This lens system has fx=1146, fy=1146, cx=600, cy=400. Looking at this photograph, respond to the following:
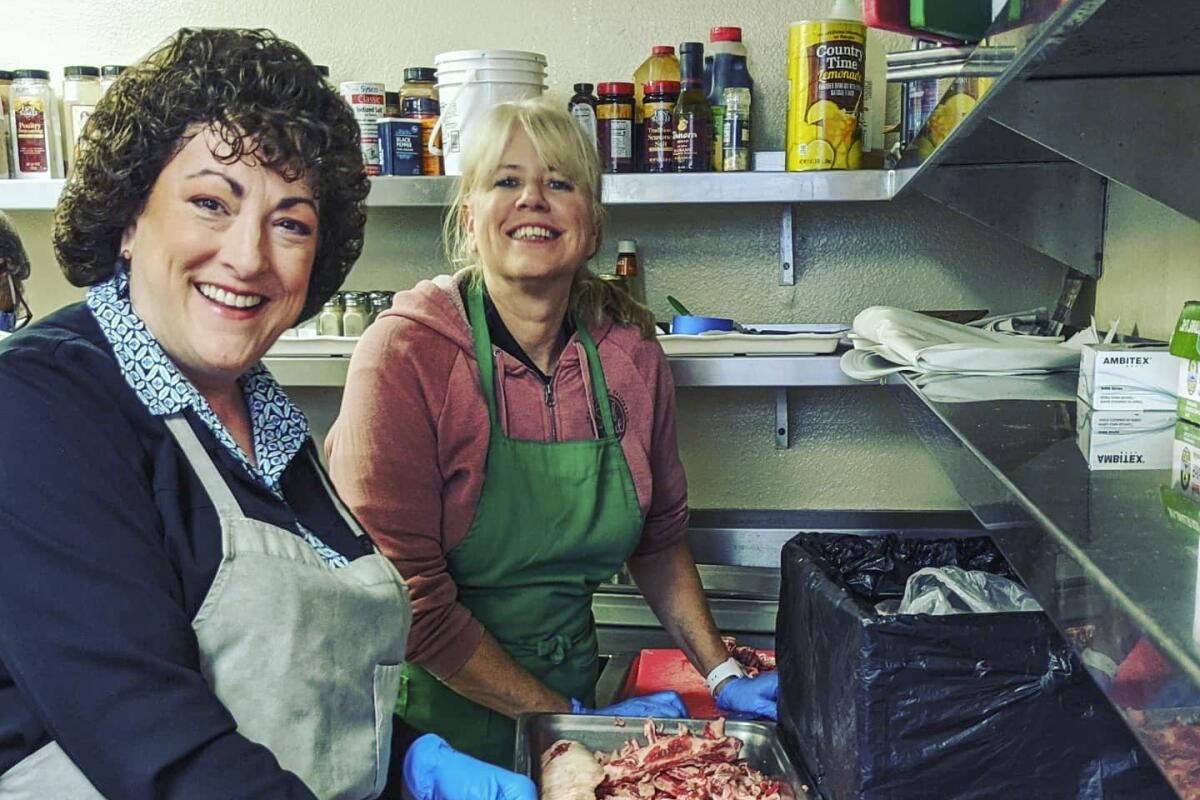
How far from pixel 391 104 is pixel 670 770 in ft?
5.40

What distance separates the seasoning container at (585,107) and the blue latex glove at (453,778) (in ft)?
4.52

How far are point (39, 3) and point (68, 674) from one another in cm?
262

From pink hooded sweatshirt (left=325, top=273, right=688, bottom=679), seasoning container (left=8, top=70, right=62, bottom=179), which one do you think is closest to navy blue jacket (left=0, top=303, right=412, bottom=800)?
pink hooded sweatshirt (left=325, top=273, right=688, bottom=679)

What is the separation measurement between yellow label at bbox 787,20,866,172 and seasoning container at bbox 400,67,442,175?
2.52 feet

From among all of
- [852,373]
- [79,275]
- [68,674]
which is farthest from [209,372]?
[852,373]

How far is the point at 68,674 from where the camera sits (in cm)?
90

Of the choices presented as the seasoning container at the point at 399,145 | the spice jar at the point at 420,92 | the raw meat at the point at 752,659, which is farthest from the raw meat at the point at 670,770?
the spice jar at the point at 420,92

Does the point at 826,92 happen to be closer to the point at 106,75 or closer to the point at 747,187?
the point at 747,187

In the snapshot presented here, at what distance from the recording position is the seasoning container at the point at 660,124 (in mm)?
2395

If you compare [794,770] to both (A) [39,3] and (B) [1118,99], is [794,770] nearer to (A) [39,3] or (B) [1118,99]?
(B) [1118,99]

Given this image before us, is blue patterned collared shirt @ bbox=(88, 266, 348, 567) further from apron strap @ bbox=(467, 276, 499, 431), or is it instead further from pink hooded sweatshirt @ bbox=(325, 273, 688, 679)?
apron strap @ bbox=(467, 276, 499, 431)

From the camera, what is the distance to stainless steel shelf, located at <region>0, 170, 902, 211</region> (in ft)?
7.52

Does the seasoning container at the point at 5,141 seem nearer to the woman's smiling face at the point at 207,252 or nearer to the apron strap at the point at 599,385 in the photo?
the apron strap at the point at 599,385

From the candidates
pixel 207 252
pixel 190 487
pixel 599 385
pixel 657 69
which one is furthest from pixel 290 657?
pixel 657 69
